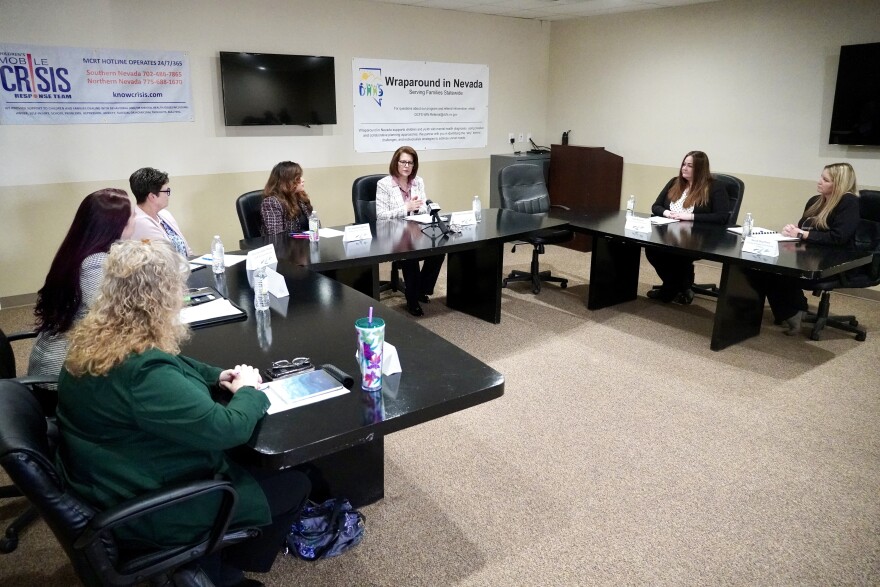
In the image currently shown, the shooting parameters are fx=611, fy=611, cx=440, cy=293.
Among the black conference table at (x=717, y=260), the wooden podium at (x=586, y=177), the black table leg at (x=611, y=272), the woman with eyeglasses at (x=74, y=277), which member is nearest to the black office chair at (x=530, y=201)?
the black conference table at (x=717, y=260)

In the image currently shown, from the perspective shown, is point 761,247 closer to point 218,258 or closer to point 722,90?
point 722,90

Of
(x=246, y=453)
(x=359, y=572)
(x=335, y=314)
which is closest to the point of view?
(x=246, y=453)

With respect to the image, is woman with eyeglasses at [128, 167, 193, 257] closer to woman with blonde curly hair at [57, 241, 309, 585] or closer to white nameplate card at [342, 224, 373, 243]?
white nameplate card at [342, 224, 373, 243]

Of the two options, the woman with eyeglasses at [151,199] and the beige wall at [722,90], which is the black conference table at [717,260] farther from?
the woman with eyeglasses at [151,199]

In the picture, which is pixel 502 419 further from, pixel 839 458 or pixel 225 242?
pixel 225 242

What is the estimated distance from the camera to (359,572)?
1.93 m

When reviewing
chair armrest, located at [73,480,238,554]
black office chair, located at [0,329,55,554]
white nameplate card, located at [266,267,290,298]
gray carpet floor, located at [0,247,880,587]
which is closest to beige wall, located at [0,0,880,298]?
gray carpet floor, located at [0,247,880,587]

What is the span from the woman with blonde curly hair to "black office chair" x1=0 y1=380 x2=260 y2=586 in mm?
36

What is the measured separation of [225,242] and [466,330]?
238 centimetres

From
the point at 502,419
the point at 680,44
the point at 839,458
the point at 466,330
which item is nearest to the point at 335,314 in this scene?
the point at 502,419

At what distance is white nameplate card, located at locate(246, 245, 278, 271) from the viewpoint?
2.61 meters

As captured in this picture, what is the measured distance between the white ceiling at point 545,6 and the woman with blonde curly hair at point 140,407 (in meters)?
4.87

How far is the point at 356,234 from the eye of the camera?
3570 millimetres

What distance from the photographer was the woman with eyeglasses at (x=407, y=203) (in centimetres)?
428
